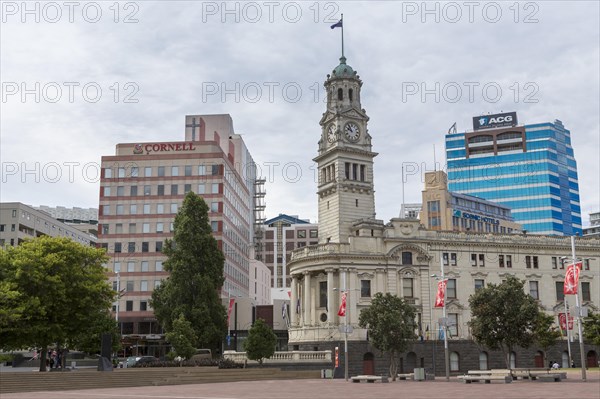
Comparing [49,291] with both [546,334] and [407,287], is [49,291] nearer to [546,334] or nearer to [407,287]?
[407,287]

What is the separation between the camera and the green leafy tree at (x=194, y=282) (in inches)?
2714

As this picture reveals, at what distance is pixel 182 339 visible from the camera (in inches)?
2379

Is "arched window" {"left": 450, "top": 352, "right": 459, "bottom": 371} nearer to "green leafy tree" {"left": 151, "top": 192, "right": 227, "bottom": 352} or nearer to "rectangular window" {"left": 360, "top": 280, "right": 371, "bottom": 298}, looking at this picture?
"rectangular window" {"left": 360, "top": 280, "right": 371, "bottom": 298}

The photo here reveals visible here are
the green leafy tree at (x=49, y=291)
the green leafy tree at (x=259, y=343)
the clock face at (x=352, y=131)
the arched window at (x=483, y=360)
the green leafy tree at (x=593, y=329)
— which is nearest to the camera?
the green leafy tree at (x=49, y=291)

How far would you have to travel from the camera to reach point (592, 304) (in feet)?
282

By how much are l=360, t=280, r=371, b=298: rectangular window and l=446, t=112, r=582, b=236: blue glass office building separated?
4003 inches

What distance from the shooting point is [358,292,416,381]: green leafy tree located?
59.6 metres

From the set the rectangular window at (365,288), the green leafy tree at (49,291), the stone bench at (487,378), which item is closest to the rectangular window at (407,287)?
the rectangular window at (365,288)

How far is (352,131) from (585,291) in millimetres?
35287

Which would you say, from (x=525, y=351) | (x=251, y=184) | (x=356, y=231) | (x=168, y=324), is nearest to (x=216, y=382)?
(x=168, y=324)

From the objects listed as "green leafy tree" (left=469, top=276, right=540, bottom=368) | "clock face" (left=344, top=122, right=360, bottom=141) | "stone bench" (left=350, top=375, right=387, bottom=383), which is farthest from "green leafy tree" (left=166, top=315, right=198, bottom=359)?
"clock face" (left=344, top=122, right=360, bottom=141)

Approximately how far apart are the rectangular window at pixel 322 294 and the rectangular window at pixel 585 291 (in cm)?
3265

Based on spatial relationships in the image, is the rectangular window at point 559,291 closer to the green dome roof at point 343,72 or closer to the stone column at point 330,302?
the stone column at point 330,302

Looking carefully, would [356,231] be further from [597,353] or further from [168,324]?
[597,353]
